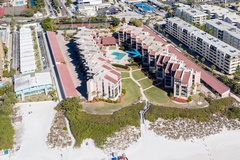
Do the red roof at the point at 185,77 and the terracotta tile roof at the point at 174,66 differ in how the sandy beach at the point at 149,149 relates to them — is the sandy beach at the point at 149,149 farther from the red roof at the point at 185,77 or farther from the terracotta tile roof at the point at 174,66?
the terracotta tile roof at the point at 174,66

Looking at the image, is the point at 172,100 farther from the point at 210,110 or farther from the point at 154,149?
the point at 154,149

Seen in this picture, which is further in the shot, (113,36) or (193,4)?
(193,4)

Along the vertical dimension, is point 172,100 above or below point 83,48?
below

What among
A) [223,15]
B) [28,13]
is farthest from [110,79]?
[28,13]

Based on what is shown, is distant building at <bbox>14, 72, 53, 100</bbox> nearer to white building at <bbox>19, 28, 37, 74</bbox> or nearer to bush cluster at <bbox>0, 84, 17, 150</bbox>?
bush cluster at <bbox>0, 84, 17, 150</bbox>

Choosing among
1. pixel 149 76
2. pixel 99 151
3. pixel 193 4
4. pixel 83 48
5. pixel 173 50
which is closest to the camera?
pixel 99 151

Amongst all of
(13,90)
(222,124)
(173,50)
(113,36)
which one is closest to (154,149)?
(222,124)

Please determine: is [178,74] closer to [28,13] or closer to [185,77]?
[185,77]
